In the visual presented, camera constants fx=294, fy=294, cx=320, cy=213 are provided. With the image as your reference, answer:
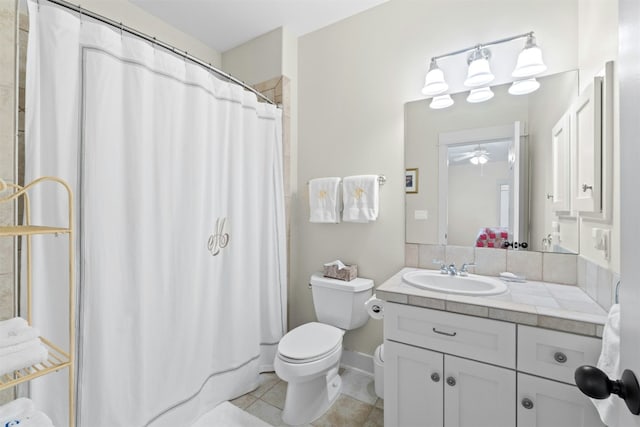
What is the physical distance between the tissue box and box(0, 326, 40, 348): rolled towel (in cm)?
150

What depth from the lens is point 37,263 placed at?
1094 mm

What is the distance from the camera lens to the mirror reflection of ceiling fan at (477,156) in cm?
171

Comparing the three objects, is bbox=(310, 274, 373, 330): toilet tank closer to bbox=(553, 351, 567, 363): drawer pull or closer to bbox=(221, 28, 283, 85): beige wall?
bbox=(553, 351, 567, 363): drawer pull

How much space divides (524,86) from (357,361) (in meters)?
2.03

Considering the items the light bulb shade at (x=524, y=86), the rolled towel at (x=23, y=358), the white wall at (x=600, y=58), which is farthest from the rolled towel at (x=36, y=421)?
the light bulb shade at (x=524, y=86)

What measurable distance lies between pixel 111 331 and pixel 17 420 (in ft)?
1.42

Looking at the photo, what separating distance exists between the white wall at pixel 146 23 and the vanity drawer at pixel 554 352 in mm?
2761

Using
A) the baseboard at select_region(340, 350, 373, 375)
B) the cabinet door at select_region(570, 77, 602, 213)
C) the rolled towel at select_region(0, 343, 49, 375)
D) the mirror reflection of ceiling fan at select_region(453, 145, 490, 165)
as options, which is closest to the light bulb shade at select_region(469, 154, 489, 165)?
the mirror reflection of ceiling fan at select_region(453, 145, 490, 165)

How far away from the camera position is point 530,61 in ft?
4.95

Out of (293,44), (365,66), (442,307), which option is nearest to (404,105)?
(365,66)

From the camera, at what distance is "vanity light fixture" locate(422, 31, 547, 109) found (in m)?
1.52

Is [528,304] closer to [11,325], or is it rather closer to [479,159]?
[479,159]

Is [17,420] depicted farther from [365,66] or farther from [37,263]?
[365,66]

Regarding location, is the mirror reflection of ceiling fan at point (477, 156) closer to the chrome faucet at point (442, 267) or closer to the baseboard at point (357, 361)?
the chrome faucet at point (442, 267)
